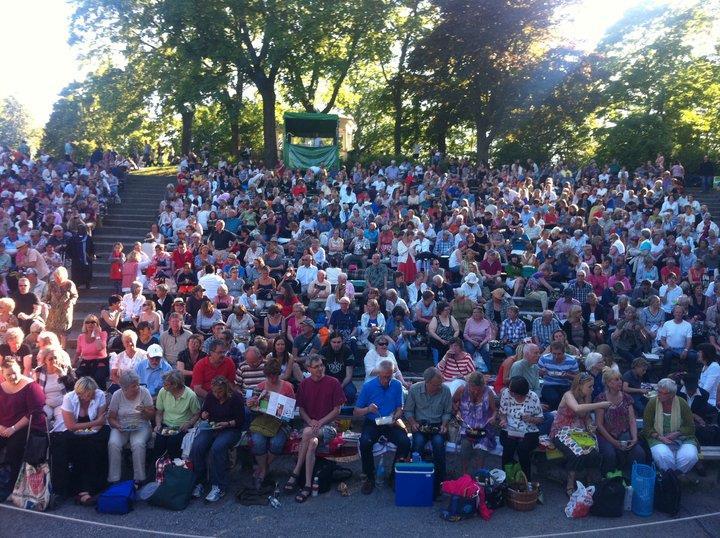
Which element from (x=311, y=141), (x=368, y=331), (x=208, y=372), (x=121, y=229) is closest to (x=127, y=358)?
(x=208, y=372)

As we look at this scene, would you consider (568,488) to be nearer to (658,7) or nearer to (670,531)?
(670,531)

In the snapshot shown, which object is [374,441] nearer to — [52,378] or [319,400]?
[319,400]

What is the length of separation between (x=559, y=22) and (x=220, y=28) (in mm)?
12906

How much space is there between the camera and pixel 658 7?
29.6m

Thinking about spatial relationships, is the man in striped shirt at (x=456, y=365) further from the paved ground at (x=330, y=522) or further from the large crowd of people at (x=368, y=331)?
the paved ground at (x=330, y=522)

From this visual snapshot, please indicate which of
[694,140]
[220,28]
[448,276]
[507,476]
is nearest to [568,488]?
[507,476]

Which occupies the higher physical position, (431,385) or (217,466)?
(431,385)

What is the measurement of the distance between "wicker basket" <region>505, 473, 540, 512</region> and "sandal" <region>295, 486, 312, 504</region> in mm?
1904

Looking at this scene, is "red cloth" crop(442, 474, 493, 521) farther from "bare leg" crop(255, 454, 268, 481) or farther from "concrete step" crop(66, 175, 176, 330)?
"concrete step" crop(66, 175, 176, 330)

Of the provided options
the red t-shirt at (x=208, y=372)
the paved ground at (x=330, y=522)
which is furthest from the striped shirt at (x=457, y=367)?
the red t-shirt at (x=208, y=372)

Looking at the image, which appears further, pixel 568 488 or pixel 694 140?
pixel 694 140

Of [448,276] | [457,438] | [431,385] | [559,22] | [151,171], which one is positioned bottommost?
[457,438]

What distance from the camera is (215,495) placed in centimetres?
666

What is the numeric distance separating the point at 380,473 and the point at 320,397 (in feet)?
3.19
